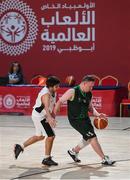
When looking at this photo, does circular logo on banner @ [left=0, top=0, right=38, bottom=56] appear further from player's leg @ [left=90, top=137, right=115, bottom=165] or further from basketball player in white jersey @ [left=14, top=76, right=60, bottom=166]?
player's leg @ [left=90, top=137, right=115, bottom=165]

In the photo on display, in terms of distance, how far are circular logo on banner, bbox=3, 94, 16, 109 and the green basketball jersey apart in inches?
390

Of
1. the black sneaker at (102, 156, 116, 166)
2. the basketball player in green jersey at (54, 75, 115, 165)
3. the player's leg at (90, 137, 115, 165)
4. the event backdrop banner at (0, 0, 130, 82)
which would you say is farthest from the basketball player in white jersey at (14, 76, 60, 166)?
the event backdrop banner at (0, 0, 130, 82)

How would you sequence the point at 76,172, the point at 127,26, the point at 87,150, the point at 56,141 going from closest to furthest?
the point at 76,172 → the point at 87,150 → the point at 56,141 → the point at 127,26

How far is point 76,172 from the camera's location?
10555 millimetres

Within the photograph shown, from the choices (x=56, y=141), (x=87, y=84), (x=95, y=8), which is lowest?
(x=56, y=141)

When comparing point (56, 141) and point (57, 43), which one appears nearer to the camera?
point (56, 141)

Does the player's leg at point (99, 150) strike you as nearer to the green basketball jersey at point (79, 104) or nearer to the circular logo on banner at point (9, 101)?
the green basketball jersey at point (79, 104)

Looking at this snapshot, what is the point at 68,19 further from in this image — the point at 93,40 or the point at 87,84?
the point at 87,84

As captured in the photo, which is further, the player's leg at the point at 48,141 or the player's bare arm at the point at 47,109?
the player's leg at the point at 48,141

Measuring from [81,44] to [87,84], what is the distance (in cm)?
1184

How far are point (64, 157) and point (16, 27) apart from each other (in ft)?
39.9

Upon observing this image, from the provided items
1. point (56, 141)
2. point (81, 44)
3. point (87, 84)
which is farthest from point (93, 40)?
point (87, 84)

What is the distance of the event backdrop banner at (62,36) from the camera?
22469mm

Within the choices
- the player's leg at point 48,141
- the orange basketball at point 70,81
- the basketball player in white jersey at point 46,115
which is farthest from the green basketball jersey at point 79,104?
the orange basketball at point 70,81
